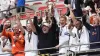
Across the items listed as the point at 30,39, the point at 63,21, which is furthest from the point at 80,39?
the point at 30,39

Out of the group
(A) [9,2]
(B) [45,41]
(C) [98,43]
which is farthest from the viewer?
(A) [9,2]

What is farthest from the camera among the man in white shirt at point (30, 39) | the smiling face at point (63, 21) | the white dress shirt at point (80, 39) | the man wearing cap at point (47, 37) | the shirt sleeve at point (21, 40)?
the shirt sleeve at point (21, 40)

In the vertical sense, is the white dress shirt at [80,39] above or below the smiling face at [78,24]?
below

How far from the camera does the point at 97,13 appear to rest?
1141 cm

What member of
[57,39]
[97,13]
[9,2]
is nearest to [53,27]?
[57,39]

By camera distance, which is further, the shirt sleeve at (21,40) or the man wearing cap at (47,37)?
the shirt sleeve at (21,40)

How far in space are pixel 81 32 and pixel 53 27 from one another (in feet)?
2.68

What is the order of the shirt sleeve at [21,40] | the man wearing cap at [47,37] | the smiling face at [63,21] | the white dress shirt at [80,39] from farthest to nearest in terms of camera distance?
1. the shirt sleeve at [21,40]
2. the man wearing cap at [47,37]
3. the smiling face at [63,21]
4. the white dress shirt at [80,39]

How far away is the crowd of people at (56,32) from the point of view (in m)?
11.3

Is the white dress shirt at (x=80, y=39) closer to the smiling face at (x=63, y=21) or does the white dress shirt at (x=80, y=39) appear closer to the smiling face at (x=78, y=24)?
the smiling face at (x=78, y=24)

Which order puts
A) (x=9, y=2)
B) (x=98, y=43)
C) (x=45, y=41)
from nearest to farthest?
(x=98, y=43)
(x=45, y=41)
(x=9, y=2)

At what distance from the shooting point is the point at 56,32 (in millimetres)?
11812

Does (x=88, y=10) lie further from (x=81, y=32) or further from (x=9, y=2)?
(x=9, y=2)

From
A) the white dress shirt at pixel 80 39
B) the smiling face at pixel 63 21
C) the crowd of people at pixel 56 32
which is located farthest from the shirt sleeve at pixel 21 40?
the white dress shirt at pixel 80 39
